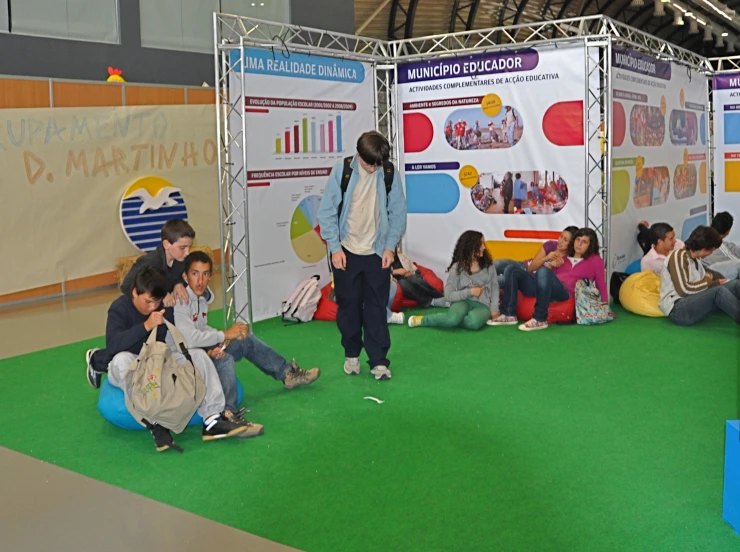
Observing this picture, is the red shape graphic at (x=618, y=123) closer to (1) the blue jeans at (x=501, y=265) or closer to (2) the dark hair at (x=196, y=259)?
(1) the blue jeans at (x=501, y=265)

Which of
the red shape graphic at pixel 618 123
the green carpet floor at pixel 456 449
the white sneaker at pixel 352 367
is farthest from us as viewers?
the red shape graphic at pixel 618 123

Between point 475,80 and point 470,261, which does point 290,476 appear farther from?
point 475,80

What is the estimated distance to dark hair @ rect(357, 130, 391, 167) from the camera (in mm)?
5207

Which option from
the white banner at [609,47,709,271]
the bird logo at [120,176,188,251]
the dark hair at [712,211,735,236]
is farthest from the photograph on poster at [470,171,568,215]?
the bird logo at [120,176,188,251]

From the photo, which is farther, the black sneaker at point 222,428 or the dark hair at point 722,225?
the dark hair at point 722,225

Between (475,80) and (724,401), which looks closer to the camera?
(724,401)

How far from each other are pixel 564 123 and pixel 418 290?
200 centimetres

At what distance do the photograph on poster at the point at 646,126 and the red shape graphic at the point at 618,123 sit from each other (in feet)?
0.87

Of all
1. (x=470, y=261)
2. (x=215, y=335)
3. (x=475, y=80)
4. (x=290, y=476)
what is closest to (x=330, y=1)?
(x=475, y=80)

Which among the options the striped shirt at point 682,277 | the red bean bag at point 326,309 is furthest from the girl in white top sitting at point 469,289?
the striped shirt at point 682,277

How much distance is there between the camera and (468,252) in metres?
6.90

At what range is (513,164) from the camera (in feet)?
26.2

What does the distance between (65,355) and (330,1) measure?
363 inches

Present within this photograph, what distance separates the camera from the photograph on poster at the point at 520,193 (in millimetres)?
7777
